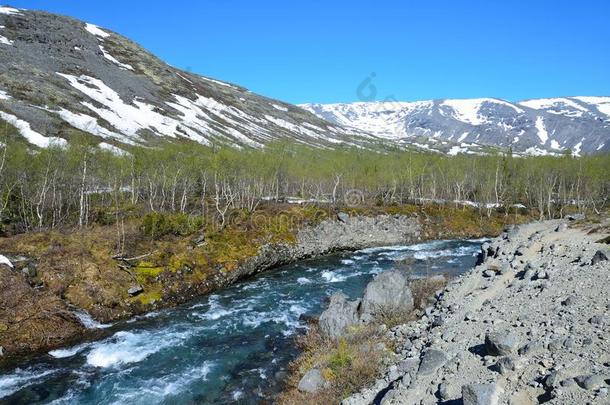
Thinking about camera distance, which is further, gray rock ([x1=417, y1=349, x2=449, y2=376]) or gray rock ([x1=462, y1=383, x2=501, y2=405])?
gray rock ([x1=417, y1=349, x2=449, y2=376])

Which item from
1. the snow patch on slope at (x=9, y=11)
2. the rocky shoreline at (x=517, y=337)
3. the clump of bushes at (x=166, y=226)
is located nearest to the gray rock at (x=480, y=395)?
the rocky shoreline at (x=517, y=337)

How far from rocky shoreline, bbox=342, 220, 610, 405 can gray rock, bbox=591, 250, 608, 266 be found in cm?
5

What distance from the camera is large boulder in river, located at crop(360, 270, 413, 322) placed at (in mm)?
24031

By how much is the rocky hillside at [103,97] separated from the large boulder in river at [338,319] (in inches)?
2561

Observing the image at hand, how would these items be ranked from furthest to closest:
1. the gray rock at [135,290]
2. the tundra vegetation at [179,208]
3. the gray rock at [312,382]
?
the tundra vegetation at [179,208], the gray rock at [135,290], the gray rock at [312,382]

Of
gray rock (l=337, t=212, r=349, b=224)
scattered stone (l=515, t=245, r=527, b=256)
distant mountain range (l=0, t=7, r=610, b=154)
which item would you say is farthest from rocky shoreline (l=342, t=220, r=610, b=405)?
distant mountain range (l=0, t=7, r=610, b=154)

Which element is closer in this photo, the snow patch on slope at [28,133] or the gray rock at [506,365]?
the gray rock at [506,365]

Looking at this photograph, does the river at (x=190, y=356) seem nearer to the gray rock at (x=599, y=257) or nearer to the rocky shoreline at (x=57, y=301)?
the rocky shoreline at (x=57, y=301)

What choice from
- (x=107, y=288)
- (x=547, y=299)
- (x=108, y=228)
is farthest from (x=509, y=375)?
(x=108, y=228)

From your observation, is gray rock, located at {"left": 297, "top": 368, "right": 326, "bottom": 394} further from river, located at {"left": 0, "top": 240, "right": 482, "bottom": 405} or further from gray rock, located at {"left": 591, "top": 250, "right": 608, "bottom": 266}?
gray rock, located at {"left": 591, "top": 250, "right": 608, "bottom": 266}

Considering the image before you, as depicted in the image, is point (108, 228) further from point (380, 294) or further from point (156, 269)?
point (380, 294)

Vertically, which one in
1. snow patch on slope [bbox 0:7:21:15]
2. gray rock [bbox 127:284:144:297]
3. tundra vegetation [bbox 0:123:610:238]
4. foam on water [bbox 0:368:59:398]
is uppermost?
snow patch on slope [bbox 0:7:21:15]

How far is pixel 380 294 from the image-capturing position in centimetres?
2506

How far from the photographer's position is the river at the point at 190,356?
18.8 meters
